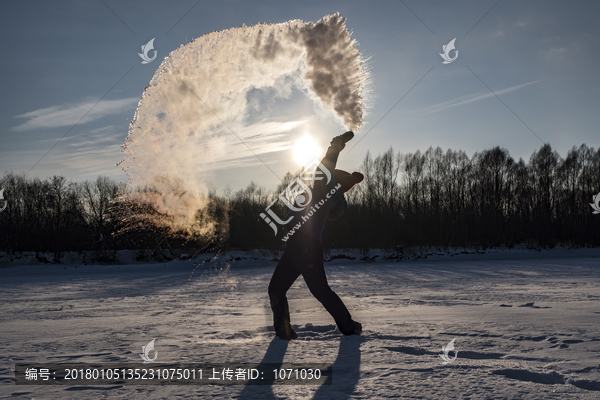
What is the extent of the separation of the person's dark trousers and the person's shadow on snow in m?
0.28

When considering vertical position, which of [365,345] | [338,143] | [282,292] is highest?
[338,143]

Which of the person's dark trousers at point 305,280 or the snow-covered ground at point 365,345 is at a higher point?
the person's dark trousers at point 305,280

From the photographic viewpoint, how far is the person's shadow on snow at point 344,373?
2.37 m

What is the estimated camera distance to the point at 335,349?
337 cm

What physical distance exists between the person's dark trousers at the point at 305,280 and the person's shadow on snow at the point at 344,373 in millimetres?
282

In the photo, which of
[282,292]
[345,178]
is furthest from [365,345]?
[345,178]

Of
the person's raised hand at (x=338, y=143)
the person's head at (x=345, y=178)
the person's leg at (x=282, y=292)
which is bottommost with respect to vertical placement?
the person's leg at (x=282, y=292)

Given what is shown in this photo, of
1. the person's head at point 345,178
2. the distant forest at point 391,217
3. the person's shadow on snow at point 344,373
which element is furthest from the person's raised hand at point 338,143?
the distant forest at point 391,217

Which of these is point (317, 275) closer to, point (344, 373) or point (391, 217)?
point (344, 373)

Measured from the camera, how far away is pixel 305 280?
11.8 ft

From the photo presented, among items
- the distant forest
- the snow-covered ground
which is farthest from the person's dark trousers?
the distant forest

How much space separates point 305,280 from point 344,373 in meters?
1.01

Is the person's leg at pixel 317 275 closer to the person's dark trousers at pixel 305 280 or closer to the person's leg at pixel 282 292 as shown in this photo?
the person's dark trousers at pixel 305 280

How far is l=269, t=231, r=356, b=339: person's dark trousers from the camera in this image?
3650 millimetres
